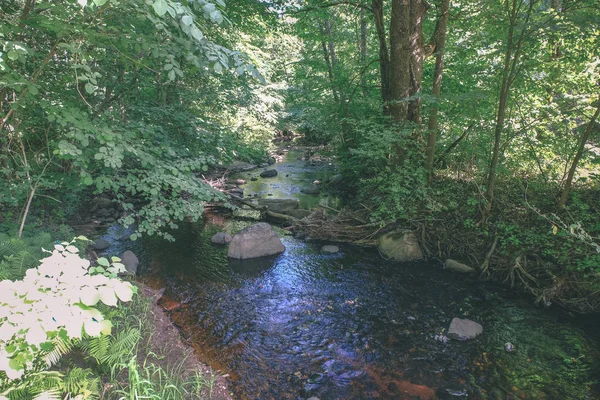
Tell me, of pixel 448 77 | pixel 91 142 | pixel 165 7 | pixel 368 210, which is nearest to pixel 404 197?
pixel 368 210

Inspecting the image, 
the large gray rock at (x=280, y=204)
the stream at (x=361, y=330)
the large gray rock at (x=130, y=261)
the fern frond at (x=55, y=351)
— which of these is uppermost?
the fern frond at (x=55, y=351)

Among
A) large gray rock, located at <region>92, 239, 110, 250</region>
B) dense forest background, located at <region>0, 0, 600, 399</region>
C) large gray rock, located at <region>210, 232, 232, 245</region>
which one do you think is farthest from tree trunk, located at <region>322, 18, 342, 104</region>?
large gray rock, located at <region>92, 239, 110, 250</region>

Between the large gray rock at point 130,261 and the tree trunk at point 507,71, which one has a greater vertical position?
the tree trunk at point 507,71

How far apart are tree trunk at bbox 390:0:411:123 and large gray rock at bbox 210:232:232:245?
5.16 m

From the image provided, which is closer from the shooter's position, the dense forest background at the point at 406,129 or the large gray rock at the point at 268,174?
the dense forest background at the point at 406,129

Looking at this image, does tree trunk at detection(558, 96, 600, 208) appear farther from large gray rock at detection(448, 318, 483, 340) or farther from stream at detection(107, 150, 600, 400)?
large gray rock at detection(448, 318, 483, 340)

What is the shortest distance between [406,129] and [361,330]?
4.77m

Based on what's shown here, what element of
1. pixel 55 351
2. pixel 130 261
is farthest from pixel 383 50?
pixel 55 351

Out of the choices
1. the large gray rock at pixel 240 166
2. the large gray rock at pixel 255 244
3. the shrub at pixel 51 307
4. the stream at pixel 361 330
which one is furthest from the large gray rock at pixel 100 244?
the large gray rock at pixel 240 166

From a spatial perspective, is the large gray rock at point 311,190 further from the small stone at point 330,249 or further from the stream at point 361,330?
the stream at point 361,330

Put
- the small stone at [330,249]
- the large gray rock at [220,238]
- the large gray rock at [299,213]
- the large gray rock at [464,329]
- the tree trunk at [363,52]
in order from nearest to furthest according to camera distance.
A: the large gray rock at [464,329], the small stone at [330,249], the large gray rock at [220,238], the large gray rock at [299,213], the tree trunk at [363,52]

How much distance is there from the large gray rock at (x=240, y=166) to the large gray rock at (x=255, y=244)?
27.5 ft

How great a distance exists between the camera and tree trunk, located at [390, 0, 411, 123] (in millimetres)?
7490

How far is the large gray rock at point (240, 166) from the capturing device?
15645 mm
